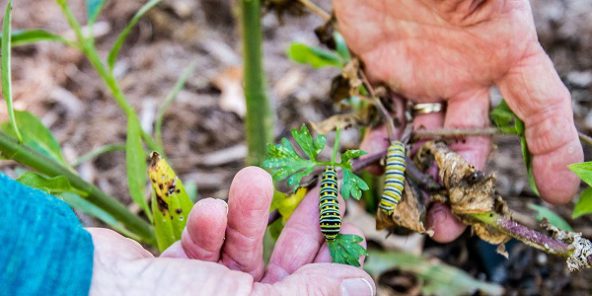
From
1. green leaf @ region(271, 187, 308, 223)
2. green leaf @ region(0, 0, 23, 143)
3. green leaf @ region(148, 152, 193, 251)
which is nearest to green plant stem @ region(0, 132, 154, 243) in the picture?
green leaf @ region(0, 0, 23, 143)

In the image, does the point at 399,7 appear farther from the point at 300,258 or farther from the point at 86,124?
the point at 86,124

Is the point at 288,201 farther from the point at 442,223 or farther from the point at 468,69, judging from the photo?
the point at 468,69

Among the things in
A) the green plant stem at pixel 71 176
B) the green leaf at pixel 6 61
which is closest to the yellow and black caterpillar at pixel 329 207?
the green plant stem at pixel 71 176

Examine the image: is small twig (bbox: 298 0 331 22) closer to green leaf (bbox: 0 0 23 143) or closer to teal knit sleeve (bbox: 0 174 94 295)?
green leaf (bbox: 0 0 23 143)

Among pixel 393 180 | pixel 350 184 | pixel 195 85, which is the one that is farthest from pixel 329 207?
pixel 195 85

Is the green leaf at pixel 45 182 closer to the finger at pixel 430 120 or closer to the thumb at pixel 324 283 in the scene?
the thumb at pixel 324 283

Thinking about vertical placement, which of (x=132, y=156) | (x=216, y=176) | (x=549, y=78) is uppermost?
(x=549, y=78)

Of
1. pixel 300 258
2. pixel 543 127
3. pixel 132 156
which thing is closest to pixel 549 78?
pixel 543 127
